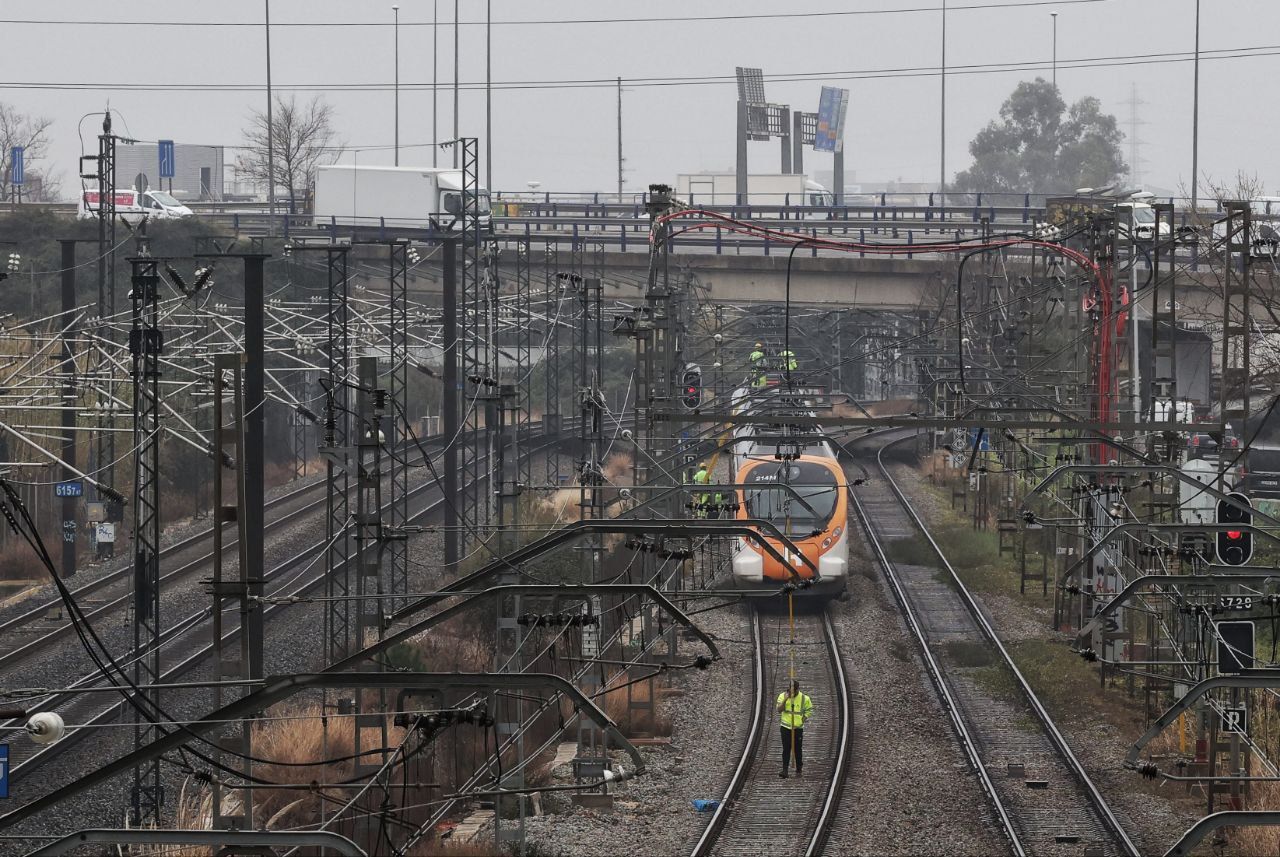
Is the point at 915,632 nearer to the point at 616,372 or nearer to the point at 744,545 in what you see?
the point at 744,545

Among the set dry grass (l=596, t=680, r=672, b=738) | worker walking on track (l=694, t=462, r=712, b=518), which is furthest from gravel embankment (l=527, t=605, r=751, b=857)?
worker walking on track (l=694, t=462, r=712, b=518)

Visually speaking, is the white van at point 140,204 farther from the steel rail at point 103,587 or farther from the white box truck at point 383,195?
the steel rail at point 103,587

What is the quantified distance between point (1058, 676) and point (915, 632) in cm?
375

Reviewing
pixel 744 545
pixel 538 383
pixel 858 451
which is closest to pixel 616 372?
pixel 538 383

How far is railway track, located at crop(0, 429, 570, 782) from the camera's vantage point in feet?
67.1

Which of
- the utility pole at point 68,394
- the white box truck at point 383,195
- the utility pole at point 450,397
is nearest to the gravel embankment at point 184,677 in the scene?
the utility pole at point 450,397

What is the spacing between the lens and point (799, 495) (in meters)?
28.2

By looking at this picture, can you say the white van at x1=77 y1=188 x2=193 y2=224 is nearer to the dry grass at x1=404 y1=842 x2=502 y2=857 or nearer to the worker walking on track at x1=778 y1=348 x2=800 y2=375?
the worker walking on track at x1=778 y1=348 x2=800 y2=375

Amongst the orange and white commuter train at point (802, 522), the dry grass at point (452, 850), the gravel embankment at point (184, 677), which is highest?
the orange and white commuter train at point (802, 522)

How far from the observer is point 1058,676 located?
24.4 meters

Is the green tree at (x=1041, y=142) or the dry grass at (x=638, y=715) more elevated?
the green tree at (x=1041, y=142)

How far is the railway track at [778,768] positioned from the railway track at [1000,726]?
154 cm

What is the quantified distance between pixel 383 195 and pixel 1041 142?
72.9 meters

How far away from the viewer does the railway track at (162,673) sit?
2045 centimetres
